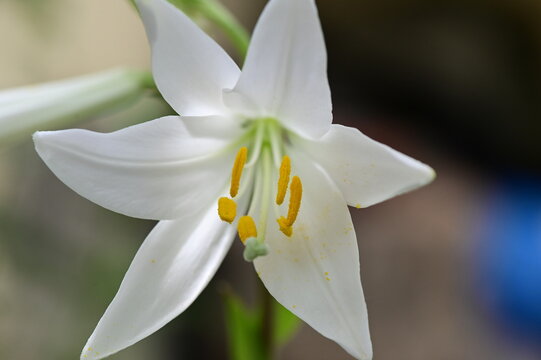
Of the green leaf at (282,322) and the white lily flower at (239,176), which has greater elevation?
the white lily flower at (239,176)

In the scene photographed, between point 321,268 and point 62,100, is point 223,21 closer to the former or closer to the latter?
point 62,100

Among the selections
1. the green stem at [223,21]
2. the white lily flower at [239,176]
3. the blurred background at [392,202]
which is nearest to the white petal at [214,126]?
the white lily flower at [239,176]

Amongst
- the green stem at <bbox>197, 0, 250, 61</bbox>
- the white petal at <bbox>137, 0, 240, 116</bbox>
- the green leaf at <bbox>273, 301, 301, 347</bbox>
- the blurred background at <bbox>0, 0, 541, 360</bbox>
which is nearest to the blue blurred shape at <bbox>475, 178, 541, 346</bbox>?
the blurred background at <bbox>0, 0, 541, 360</bbox>

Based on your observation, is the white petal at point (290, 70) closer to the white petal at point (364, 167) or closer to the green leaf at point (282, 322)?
the white petal at point (364, 167)

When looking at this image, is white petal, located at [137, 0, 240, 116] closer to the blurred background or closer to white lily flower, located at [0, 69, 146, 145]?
white lily flower, located at [0, 69, 146, 145]

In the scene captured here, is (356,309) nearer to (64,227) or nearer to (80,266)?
(80,266)

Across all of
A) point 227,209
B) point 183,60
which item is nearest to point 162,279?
point 227,209

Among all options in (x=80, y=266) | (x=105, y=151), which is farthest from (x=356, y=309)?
(x=80, y=266)

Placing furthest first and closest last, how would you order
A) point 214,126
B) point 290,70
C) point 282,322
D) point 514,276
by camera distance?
point 514,276
point 282,322
point 214,126
point 290,70
